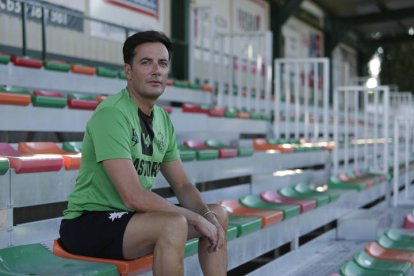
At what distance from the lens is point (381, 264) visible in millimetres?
2596

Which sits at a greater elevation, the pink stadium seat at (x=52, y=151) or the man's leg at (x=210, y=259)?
the pink stadium seat at (x=52, y=151)

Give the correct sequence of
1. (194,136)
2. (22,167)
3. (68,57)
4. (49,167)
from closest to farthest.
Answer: (22,167)
(49,167)
(194,136)
(68,57)

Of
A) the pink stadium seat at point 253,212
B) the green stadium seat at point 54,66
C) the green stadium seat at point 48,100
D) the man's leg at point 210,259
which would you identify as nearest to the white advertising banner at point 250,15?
the green stadium seat at point 54,66

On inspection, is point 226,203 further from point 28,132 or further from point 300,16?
point 300,16

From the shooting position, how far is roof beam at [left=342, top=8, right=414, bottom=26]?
37.8 ft

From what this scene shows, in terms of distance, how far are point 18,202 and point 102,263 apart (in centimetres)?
53

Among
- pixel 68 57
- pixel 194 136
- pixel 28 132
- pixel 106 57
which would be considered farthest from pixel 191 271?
pixel 106 57

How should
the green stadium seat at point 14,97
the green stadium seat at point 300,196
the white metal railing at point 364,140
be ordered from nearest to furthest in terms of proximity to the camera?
the green stadium seat at point 14,97
the green stadium seat at point 300,196
the white metal railing at point 364,140

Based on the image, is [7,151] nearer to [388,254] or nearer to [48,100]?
[48,100]

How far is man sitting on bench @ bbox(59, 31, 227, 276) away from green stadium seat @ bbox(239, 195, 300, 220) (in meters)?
1.11

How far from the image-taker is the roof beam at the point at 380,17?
37.8 ft

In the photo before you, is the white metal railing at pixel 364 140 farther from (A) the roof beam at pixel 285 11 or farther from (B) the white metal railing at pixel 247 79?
(A) the roof beam at pixel 285 11

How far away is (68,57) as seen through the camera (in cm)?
499

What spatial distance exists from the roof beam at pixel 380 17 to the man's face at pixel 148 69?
10.7 m
